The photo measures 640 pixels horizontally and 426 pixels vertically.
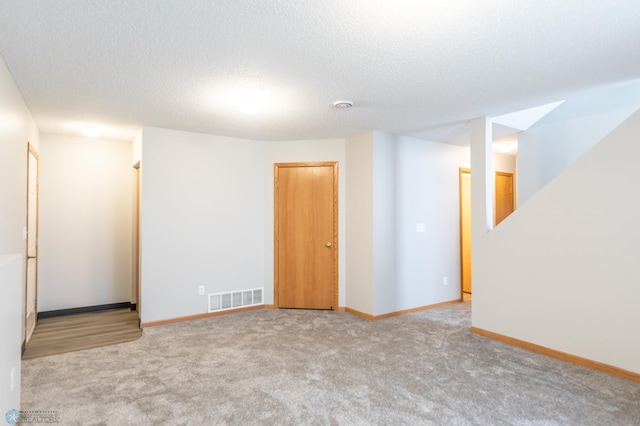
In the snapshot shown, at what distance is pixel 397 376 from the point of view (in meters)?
2.78

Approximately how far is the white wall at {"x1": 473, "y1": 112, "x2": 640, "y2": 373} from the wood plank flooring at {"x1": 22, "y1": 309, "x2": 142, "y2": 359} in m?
3.99

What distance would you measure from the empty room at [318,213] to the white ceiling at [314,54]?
21 millimetres

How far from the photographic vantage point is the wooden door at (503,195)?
19.3 ft

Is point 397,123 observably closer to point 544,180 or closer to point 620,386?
point 544,180

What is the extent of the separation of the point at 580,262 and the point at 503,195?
313cm

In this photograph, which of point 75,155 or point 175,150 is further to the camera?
point 75,155

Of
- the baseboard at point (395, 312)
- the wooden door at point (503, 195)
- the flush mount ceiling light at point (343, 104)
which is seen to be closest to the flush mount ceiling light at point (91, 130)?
the flush mount ceiling light at point (343, 104)

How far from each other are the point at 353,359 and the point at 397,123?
2.59 m

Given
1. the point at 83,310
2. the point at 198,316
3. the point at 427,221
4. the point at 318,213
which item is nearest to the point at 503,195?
the point at 427,221

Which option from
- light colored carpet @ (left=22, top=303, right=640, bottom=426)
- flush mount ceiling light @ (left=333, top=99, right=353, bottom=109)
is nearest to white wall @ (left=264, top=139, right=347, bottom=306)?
light colored carpet @ (left=22, top=303, right=640, bottom=426)

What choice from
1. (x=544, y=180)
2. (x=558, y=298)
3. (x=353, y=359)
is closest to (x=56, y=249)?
(x=353, y=359)

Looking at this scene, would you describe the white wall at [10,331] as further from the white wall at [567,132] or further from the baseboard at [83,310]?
the white wall at [567,132]

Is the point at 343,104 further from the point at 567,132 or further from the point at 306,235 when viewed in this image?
the point at 567,132

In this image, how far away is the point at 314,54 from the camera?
2.29 metres
